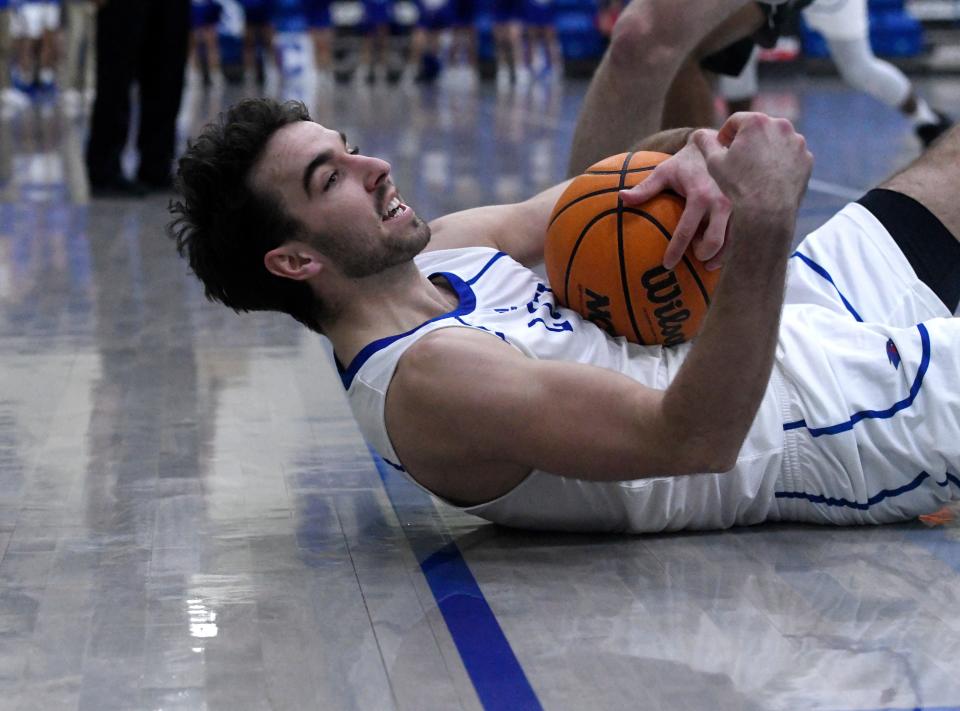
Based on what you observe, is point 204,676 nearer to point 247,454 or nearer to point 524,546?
point 524,546

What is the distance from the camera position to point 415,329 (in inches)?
97.9

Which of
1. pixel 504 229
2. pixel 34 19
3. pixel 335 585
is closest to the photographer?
pixel 335 585

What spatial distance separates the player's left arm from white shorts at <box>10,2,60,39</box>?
1366 centimetres

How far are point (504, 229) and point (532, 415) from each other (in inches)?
34.9

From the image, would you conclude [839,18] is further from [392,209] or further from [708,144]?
[708,144]

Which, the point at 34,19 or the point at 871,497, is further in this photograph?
the point at 34,19

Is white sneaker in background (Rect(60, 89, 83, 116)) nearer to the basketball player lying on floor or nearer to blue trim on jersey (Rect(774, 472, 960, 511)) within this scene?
the basketball player lying on floor

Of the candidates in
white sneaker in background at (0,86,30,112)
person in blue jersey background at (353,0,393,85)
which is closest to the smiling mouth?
white sneaker in background at (0,86,30,112)

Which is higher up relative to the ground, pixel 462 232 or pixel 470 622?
pixel 462 232

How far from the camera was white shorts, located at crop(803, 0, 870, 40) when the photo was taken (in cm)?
735

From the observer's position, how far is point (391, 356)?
2443 millimetres

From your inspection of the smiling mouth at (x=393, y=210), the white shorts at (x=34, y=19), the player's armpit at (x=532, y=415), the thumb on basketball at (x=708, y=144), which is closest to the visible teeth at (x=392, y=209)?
the smiling mouth at (x=393, y=210)

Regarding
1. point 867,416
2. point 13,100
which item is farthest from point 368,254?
point 13,100

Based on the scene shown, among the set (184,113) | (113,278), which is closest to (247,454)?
(113,278)
